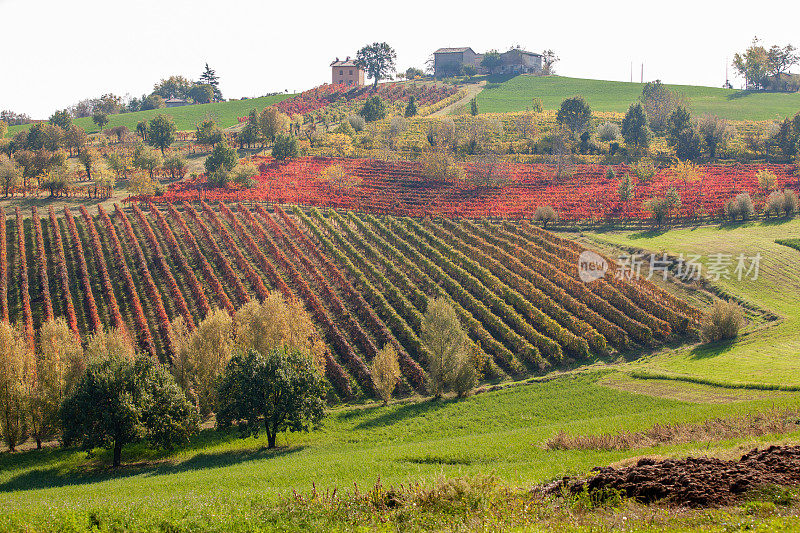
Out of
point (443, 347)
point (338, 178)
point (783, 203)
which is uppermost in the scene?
point (338, 178)

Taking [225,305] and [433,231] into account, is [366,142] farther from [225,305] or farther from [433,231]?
[225,305]

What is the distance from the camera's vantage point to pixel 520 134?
122500 mm

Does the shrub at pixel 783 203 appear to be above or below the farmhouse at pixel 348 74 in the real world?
below

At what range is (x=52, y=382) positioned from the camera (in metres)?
39.3

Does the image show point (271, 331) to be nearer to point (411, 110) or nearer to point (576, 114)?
point (576, 114)

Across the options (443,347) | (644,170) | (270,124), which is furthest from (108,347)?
(644,170)

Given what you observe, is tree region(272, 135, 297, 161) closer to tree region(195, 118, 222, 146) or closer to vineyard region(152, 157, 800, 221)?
vineyard region(152, 157, 800, 221)

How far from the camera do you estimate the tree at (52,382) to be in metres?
38.3

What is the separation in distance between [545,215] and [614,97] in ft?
340

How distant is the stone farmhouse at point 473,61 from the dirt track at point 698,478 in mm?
177350

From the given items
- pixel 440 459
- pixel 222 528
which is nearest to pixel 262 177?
pixel 440 459

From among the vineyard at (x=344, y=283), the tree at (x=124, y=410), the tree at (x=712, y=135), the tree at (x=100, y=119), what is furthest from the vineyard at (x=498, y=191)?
the tree at (x=100, y=119)

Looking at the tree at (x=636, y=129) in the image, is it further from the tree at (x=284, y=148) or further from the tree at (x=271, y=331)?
the tree at (x=271, y=331)

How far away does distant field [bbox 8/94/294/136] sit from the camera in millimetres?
145250
